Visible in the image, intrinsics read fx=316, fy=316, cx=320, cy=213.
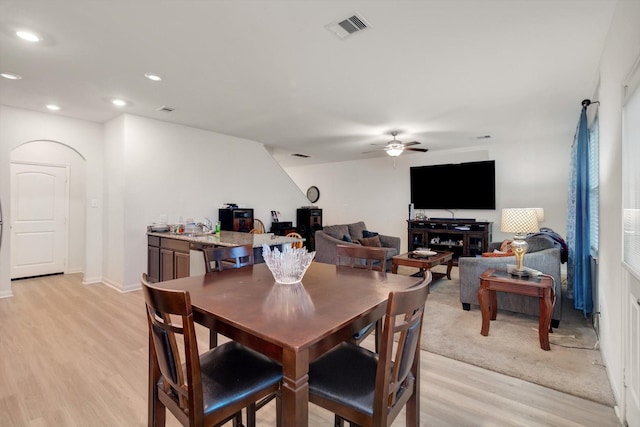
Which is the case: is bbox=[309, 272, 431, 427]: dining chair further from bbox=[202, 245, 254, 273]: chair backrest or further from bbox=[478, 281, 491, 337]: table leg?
bbox=[478, 281, 491, 337]: table leg

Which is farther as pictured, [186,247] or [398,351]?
[186,247]

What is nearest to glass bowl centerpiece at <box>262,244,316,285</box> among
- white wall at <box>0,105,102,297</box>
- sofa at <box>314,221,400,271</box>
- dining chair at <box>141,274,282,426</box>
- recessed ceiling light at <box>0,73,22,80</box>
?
dining chair at <box>141,274,282,426</box>

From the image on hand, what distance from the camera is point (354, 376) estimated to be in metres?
1.33

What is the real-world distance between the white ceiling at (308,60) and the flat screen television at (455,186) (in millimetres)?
1743

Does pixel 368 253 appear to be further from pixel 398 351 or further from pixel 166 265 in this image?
pixel 166 265

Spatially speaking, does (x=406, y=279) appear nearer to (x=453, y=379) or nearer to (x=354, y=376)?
(x=354, y=376)

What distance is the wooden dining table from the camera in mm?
1047

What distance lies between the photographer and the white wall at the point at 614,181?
1.80 metres

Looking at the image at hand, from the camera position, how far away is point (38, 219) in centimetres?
533

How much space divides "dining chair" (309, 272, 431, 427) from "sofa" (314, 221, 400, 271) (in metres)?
3.61

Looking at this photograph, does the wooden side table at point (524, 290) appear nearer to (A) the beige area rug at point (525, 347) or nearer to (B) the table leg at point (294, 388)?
(A) the beige area rug at point (525, 347)

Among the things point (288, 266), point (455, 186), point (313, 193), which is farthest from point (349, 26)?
point (313, 193)

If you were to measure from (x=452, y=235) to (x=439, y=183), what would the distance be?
1.23 meters

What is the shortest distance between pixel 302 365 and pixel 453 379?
1723mm
